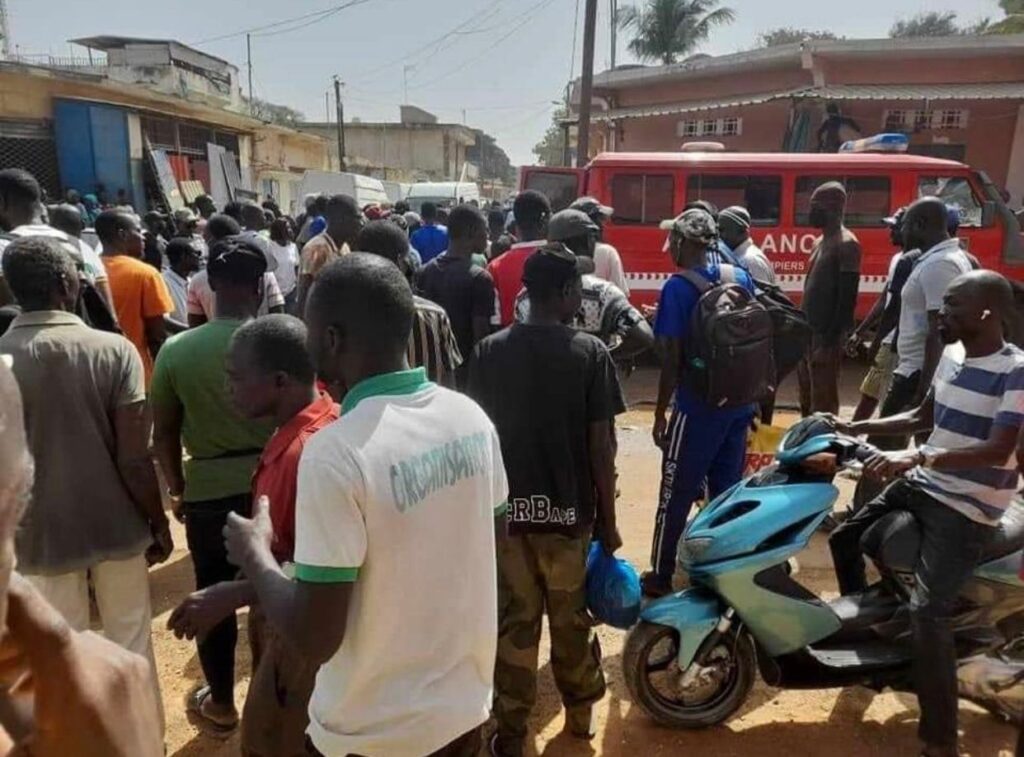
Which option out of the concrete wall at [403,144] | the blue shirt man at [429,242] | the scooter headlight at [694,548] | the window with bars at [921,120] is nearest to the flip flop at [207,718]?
the scooter headlight at [694,548]

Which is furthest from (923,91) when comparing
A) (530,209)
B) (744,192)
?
(530,209)

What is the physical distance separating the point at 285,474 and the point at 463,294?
2.28m

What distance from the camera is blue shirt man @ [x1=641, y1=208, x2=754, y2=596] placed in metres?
3.46

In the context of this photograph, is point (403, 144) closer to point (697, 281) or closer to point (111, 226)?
point (111, 226)

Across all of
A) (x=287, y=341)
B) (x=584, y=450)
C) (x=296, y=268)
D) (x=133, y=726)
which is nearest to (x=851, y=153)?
(x=296, y=268)

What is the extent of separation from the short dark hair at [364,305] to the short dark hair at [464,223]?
8.66 ft

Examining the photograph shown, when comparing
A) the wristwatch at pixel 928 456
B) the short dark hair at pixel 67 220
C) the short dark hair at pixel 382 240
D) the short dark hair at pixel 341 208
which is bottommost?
the wristwatch at pixel 928 456

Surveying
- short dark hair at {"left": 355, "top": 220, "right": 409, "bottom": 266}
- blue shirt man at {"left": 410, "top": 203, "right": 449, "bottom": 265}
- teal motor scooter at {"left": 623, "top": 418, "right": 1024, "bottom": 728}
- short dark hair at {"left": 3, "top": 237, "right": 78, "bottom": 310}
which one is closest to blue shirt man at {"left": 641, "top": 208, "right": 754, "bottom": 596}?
teal motor scooter at {"left": 623, "top": 418, "right": 1024, "bottom": 728}

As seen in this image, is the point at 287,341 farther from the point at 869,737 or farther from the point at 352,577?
the point at 869,737

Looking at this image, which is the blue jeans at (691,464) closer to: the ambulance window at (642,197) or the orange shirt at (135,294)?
the orange shirt at (135,294)

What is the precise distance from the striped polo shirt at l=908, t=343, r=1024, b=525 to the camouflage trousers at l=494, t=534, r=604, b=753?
119 cm

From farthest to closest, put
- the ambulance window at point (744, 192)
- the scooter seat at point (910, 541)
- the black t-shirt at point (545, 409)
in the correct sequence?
the ambulance window at point (744, 192) → the scooter seat at point (910, 541) → the black t-shirt at point (545, 409)

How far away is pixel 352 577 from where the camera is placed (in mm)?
1340

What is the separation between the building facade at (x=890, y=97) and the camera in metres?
13.5
